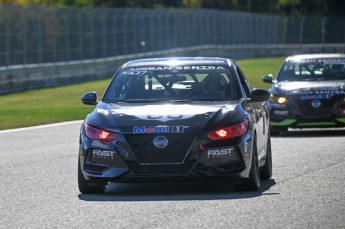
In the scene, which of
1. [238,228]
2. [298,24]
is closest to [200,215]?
[238,228]

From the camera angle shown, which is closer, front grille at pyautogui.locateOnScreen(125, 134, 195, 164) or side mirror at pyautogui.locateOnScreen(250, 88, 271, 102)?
front grille at pyautogui.locateOnScreen(125, 134, 195, 164)

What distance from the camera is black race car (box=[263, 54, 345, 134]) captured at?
67.9ft

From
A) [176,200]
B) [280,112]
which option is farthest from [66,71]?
[176,200]

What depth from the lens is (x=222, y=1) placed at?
112 m

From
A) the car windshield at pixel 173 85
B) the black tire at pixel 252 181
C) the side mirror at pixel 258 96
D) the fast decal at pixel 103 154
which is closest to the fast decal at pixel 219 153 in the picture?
the black tire at pixel 252 181

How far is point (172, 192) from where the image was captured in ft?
38.8

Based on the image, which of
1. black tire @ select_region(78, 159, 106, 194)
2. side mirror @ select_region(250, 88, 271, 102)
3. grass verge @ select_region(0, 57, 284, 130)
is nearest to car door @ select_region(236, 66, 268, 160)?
side mirror @ select_region(250, 88, 271, 102)

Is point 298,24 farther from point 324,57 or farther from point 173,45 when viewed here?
point 324,57

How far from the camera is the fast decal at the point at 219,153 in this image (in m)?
11.4

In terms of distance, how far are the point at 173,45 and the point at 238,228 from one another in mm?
52617

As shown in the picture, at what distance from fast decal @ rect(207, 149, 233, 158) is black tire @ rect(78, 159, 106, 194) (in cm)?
115

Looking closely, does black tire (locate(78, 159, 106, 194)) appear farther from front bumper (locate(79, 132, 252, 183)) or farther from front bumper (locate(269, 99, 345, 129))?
front bumper (locate(269, 99, 345, 129))

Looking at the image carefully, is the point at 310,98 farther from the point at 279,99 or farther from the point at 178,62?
the point at 178,62

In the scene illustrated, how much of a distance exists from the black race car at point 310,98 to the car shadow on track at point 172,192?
312 inches
